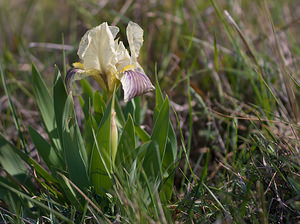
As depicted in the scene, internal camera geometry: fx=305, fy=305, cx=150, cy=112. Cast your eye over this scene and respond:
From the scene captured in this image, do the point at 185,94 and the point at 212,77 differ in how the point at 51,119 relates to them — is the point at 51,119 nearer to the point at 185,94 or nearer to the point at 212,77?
the point at 185,94

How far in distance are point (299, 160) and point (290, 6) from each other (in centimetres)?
269

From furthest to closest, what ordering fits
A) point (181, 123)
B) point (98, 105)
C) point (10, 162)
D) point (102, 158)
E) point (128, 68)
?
point (181, 123)
point (98, 105)
point (10, 162)
point (128, 68)
point (102, 158)

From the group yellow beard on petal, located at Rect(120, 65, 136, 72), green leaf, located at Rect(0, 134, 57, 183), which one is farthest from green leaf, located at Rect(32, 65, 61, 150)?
yellow beard on petal, located at Rect(120, 65, 136, 72)

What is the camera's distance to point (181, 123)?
198cm

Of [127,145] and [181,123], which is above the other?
[127,145]

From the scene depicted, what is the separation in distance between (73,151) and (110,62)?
1.33 feet

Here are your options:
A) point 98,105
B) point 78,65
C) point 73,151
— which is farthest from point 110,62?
point 73,151

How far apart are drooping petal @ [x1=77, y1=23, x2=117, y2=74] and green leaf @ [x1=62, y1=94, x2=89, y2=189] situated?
174 mm

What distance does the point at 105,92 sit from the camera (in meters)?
1.43

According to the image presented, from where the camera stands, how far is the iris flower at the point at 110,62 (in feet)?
4.11

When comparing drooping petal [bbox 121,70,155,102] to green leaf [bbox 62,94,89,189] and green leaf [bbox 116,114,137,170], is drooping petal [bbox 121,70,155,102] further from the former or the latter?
green leaf [bbox 62,94,89,189]

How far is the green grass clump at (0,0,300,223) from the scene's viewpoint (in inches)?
47.2

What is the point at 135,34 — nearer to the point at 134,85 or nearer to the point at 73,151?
the point at 134,85

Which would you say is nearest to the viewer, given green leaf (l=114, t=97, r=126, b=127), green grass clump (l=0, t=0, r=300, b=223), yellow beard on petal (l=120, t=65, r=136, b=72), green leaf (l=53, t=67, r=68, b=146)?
green grass clump (l=0, t=0, r=300, b=223)
